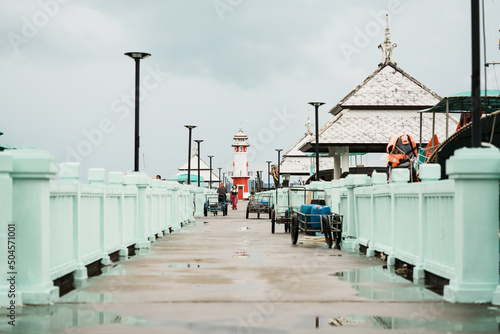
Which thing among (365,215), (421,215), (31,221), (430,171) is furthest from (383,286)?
(365,215)

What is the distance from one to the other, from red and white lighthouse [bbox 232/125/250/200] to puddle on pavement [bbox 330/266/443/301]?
119047 mm

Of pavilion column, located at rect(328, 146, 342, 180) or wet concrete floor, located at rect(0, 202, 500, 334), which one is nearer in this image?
wet concrete floor, located at rect(0, 202, 500, 334)

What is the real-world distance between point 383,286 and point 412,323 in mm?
2700

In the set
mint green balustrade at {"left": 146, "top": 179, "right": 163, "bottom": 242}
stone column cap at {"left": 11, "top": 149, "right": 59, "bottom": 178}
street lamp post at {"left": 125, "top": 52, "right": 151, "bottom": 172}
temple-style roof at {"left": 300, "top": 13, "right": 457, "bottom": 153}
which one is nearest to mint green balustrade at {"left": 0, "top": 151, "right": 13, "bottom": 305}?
stone column cap at {"left": 11, "top": 149, "right": 59, "bottom": 178}

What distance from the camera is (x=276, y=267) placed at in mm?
11922

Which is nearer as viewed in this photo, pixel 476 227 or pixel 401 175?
pixel 476 227

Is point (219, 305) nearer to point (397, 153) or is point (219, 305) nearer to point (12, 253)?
point (12, 253)

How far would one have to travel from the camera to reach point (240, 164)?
130875 mm

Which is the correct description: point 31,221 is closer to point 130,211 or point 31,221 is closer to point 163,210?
point 130,211

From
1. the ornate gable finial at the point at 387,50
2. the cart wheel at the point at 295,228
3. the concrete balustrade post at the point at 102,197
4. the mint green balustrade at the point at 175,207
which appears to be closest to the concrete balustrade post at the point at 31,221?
the concrete balustrade post at the point at 102,197

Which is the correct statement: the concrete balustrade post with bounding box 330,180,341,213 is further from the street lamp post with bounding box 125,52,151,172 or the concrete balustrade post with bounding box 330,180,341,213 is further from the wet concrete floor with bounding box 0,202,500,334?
the wet concrete floor with bounding box 0,202,500,334

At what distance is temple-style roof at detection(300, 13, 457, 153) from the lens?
4812 cm

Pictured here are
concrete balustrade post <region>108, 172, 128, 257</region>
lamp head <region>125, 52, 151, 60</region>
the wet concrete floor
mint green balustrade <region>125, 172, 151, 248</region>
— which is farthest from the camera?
lamp head <region>125, 52, 151, 60</region>

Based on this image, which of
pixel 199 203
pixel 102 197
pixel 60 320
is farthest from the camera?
pixel 199 203
